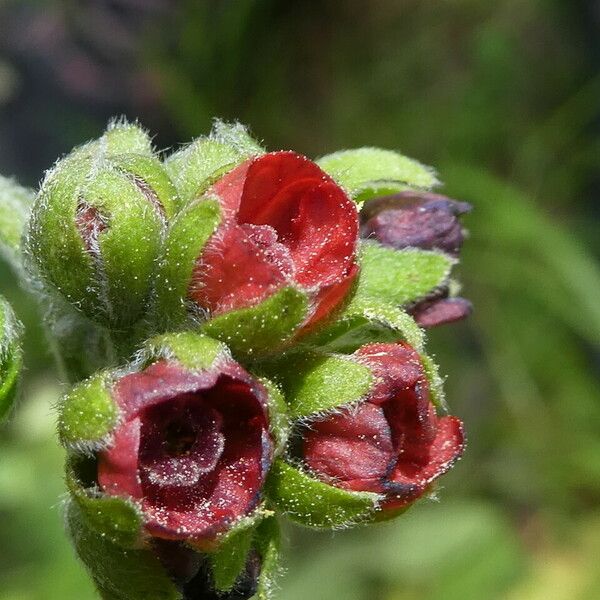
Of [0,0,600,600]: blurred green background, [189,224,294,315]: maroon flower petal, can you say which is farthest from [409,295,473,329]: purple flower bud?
[0,0,600,600]: blurred green background

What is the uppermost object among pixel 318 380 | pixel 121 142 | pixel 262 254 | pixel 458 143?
pixel 458 143

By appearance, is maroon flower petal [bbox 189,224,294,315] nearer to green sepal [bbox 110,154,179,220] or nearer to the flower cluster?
the flower cluster

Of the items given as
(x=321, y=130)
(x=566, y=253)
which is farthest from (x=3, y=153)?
(x=566, y=253)

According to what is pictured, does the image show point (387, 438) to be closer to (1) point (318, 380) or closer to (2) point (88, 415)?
(1) point (318, 380)

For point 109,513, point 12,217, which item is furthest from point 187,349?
point 12,217

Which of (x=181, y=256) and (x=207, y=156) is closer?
(x=181, y=256)
